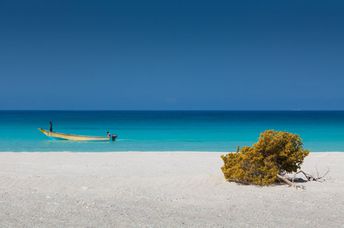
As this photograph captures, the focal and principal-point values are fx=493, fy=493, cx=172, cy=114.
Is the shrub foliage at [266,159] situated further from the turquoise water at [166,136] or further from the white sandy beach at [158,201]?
the turquoise water at [166,136]

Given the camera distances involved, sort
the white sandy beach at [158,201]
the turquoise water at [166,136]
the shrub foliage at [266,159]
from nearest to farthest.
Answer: the white sandy beach at [158,201] → the shrub foliage at [266,159] → the turquoise water at [166,136]

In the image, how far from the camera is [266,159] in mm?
15055

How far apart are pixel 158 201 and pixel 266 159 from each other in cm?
440

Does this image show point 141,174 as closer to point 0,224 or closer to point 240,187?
point 240,187

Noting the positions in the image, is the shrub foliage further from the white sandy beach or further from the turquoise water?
the turquoise water

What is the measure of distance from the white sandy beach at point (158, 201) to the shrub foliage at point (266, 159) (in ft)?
1.35

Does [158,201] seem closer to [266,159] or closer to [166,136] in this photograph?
[266,159]

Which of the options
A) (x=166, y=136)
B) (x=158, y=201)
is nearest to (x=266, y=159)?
(x=158, y=201)

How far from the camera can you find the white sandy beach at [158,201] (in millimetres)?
9773

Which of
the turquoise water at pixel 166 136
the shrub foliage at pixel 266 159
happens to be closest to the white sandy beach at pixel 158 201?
the shrub foliage at pixel 266 159


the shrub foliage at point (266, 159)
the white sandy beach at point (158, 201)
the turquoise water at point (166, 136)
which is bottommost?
the white sandy beach at point (158, 201)

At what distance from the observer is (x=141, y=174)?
18.5 m

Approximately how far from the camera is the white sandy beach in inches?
385

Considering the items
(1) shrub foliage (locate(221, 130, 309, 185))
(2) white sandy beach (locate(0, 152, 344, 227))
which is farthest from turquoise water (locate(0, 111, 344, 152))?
(1) shrub foliage (locate(221, 130, 309, 185))
